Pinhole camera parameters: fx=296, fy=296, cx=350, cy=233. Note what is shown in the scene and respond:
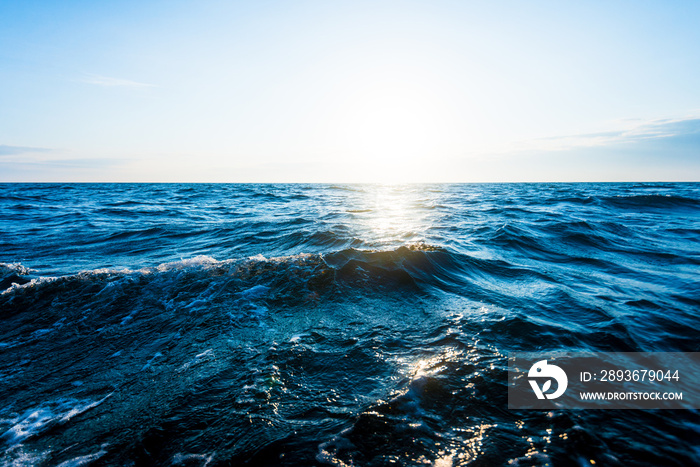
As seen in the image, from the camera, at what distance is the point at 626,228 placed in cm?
1174

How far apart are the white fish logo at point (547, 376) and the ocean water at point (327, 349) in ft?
0.91

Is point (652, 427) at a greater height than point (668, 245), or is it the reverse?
point (668, 245)

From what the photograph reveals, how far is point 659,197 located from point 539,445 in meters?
27.2

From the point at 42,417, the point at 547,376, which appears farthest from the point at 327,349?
the point at 42,417

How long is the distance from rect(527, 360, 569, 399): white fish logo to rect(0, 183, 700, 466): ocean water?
0.91 ft

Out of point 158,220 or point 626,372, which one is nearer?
point 626,372

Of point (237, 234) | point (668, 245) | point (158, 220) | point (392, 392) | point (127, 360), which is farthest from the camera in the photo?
point (158, 220)

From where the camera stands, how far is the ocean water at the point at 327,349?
2400 millimetres

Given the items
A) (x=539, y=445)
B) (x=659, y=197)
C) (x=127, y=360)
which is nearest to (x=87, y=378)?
(x=127, y=360)

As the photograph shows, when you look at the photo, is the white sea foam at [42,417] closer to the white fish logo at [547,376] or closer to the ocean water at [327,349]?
the ocean water at [327,349]

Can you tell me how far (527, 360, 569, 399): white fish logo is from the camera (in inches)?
116

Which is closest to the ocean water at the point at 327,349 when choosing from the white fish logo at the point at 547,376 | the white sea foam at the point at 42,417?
the white sea foam at the point at 42,417

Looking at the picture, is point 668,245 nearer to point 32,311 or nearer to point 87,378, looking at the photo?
point 87,378

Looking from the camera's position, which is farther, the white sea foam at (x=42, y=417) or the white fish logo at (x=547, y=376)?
the white fish logo at (x=547, y=376)
